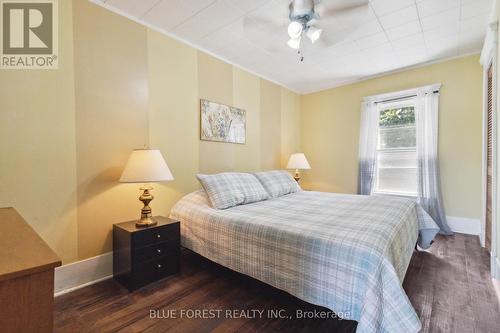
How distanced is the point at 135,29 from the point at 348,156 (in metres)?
3.77

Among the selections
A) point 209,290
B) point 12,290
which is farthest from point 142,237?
point 12,290

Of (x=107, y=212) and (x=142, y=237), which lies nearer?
(x=142, y=237)

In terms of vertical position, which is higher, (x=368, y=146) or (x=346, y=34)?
(x=346, y=34)

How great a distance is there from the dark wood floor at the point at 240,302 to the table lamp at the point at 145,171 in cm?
62

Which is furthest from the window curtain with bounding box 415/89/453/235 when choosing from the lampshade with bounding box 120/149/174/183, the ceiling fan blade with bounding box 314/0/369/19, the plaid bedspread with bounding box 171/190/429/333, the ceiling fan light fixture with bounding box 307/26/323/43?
the lampshade with bounding box 120/149/174/183

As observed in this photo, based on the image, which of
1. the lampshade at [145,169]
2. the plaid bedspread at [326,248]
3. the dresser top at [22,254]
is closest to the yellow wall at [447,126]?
the plaid bedspread at [326,248]

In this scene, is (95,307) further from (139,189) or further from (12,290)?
(12,290)

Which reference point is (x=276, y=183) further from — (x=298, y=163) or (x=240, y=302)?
(x=240, y=302)

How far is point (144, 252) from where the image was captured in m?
1.97

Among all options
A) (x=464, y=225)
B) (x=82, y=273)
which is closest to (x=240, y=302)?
(x=82, y=273)

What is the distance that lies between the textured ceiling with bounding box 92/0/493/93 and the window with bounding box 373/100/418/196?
71cm

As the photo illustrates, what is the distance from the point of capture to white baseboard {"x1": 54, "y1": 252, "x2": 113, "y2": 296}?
189 cm

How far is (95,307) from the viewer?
5.59 ft

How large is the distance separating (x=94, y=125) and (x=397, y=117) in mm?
4202
